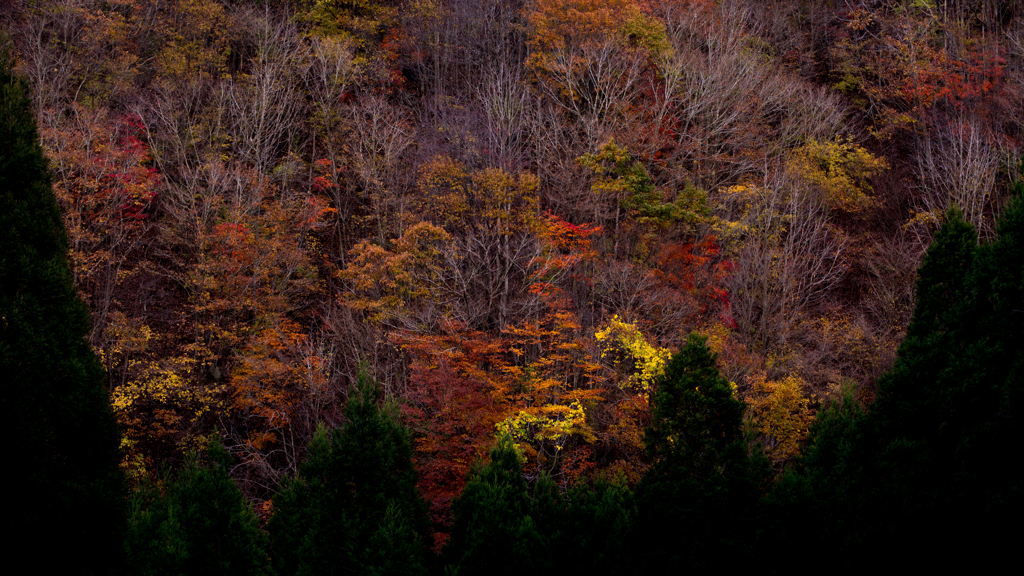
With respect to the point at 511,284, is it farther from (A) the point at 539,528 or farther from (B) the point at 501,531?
(B) the point at 501,531

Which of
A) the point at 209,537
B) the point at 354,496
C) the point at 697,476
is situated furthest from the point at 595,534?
the point at 209,537

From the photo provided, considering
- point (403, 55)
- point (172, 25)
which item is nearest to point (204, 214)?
point (172, 25)

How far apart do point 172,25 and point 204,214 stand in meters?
11.3

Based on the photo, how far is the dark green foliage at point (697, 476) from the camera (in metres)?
10.6

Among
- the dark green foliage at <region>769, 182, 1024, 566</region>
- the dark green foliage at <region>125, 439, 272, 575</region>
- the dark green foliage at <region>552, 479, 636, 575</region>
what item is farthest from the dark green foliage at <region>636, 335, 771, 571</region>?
the dark green foliage at <region>125, 439, 272, 575</region>

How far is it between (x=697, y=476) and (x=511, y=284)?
12.1 metres

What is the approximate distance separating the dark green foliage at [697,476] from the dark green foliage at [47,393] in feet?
22.7

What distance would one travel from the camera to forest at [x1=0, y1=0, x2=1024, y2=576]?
10320 mm

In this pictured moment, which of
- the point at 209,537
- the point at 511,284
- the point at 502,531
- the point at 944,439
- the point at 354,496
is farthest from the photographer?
the point at 511,284

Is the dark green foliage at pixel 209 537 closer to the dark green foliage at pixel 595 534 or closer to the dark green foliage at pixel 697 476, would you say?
the dark green foliage at pixel 595 534

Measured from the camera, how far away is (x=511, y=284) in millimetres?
22297

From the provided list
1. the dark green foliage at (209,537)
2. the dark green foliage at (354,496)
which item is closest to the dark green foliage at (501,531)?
the dark green foliage at (354,496)

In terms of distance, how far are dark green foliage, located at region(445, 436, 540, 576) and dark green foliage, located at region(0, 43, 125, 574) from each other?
5.04 meters

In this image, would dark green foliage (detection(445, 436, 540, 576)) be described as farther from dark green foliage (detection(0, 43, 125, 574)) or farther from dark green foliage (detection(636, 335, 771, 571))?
dark green foliage (detection(0, 43, 125, 574))
